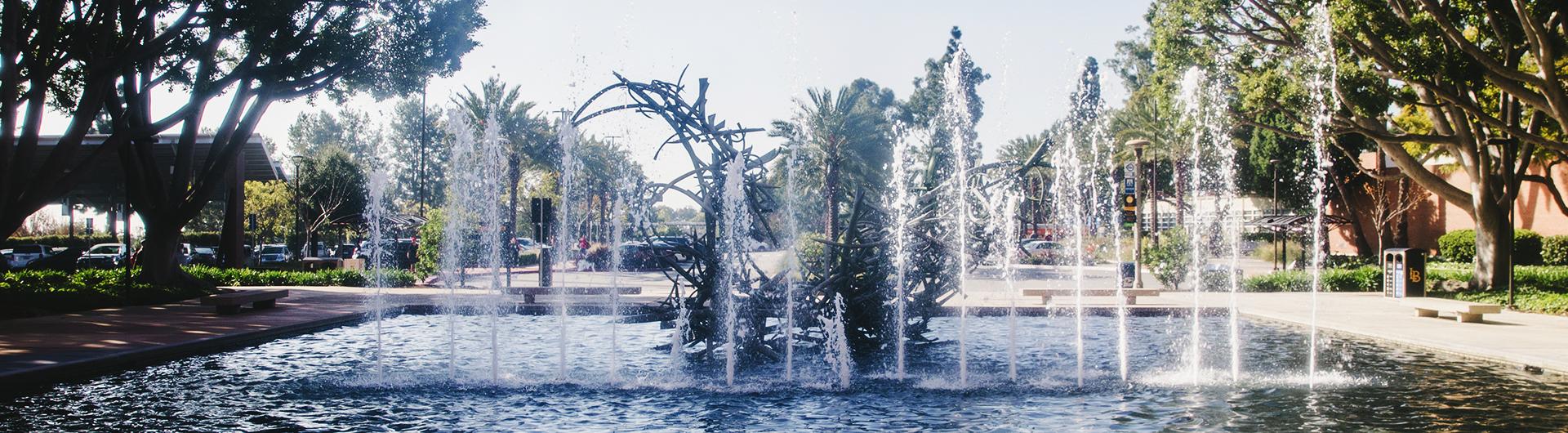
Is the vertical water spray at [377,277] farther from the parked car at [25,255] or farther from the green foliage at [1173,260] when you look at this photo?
the green foliage at [1173,260]

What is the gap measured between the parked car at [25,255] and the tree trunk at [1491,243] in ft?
137

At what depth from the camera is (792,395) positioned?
382 inches

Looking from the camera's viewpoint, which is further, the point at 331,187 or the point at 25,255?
the point at 331,187

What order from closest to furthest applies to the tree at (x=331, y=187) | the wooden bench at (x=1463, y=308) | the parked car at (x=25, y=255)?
the wooden bench at (x=1463, y=308) → the parked car at (x=25, y=255) → the tree at (x=331, y=187)

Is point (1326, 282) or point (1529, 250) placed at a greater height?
point (1529, 250)

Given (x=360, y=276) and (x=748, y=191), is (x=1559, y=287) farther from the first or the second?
(x=360, y=276)

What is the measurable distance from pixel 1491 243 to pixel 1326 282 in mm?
3417

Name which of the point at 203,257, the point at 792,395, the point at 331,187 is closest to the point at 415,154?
the point at 331,187

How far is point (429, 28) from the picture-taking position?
2297 cm

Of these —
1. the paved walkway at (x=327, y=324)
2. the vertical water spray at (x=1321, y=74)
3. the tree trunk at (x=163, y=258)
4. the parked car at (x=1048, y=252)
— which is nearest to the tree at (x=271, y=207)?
the tree trunk at (x=163, y=258)

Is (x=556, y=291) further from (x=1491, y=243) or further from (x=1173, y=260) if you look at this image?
(x=1491, y=243)

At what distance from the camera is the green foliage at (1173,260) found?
25109 millimetres

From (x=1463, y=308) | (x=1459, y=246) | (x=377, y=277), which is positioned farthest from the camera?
(x=1459, y=246)

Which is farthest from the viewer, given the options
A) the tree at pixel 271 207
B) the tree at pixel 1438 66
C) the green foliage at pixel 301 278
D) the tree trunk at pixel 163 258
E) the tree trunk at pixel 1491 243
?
the tree at pixel 271 207
